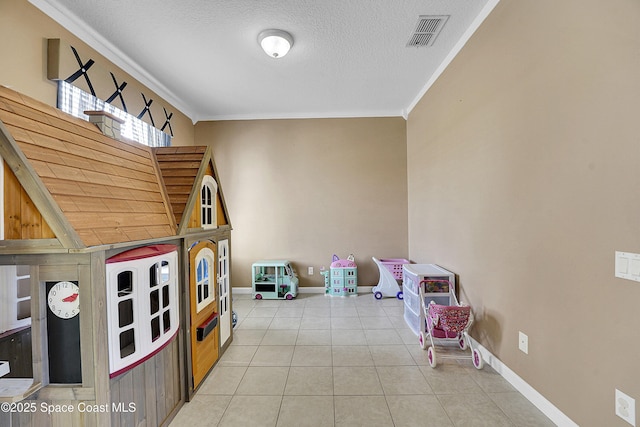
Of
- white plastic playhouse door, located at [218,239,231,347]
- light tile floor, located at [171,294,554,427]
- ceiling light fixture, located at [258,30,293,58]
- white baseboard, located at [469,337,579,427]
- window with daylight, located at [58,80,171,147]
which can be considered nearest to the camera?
white baseboard, located at [469,337,579,427]

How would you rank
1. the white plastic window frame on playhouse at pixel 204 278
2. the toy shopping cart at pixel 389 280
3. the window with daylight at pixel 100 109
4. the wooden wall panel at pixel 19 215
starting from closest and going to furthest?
the wooden wall panel at pixel 19 215, the white plastic window frame on playhouse at pixel 204 278, the window with daylight at pixel 100 109, the toy shopping cart at pixel 389 280

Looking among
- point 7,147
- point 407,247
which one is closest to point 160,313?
point 7,147

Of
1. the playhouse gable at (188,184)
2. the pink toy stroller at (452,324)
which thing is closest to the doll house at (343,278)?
the pink toy stroller at (452,324)

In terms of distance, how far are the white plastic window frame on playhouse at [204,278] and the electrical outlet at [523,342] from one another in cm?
243

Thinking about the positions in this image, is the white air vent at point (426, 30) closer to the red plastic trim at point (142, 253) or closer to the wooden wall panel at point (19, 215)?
the red plastic trim at point (142, 253)

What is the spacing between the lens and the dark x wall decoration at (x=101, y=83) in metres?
1.99

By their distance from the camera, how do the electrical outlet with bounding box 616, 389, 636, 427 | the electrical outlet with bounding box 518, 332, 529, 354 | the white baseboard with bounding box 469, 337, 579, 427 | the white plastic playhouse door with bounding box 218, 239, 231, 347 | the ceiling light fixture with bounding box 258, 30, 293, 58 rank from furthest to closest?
the white plastic playhouse door with bounding box 218, 239, 231, 347 < the ceiling light fixture with bounding box 258, 30, 293, 58 < the electrical outlet with bounding box 518, 332, 529, 354 < the white baseboard with bounding box 469, 337, 579, 427 < the electrical outlet with bounding box 616, 389, 636, 427

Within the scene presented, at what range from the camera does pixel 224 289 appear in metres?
2.49

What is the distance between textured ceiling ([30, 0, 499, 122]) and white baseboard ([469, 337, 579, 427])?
292 centimetres

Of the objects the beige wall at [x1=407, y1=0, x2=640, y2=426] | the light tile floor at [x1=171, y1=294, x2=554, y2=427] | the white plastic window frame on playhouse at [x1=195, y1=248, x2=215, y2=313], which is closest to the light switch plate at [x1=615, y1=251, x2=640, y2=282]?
the beige wall at [x1=407, y1=0, x2=640, y2=426]

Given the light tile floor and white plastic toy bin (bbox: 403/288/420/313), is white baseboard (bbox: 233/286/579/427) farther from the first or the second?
white plastic toy bin (bbox: 403/288/420/313)

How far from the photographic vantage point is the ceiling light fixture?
229cm

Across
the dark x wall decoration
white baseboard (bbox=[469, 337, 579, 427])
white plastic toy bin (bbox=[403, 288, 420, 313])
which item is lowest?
white baseboard (bbox=[469, 337, 579, 427])

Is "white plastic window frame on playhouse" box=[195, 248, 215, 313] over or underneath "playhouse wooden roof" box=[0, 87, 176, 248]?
underneath
